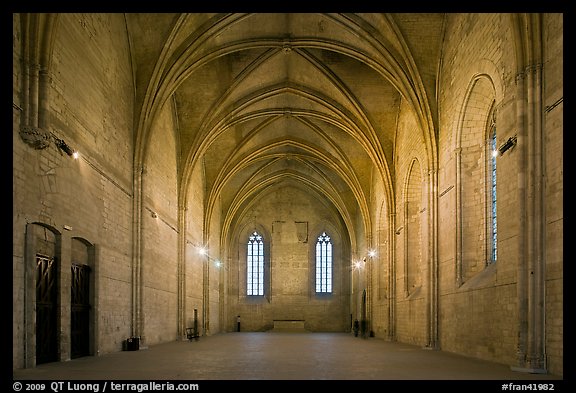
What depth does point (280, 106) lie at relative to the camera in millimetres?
31141

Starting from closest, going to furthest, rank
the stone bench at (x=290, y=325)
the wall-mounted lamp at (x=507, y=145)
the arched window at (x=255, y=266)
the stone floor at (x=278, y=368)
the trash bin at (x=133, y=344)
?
1. the stone floor at (x=278, y=368)
2. the wall-mounted lamp at (x=507, y=145)
3. the trash bin at (x=133, y=344)
4. the stone bench at (x=290, y=325)
5. the arched window at (x=255, y=266)

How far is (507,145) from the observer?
14.2m

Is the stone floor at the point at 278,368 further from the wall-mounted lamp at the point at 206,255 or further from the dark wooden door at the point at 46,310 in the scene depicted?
the wall-mounted lamp at the point at 206,255

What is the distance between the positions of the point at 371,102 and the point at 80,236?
1551cm

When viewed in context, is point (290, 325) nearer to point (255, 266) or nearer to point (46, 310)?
point (255, 266)

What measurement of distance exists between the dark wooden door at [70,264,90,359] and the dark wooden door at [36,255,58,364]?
1.13 m

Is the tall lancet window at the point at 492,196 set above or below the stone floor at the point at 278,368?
above

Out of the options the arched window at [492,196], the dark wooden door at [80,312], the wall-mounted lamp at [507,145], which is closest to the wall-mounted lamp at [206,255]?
the dark wooden door at [80,312]

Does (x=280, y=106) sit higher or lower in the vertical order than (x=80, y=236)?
higher

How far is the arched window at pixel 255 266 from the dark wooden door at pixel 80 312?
3042cm

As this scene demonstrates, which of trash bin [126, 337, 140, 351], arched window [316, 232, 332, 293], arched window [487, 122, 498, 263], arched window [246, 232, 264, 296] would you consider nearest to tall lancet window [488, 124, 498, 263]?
arched window [487, 122, 498, 263]

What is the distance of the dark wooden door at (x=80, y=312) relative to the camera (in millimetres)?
15852
